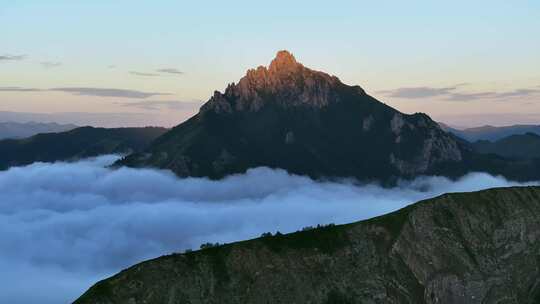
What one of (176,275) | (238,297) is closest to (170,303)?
(176,275)

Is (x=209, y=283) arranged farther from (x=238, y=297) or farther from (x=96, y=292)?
(x=96, y=292)

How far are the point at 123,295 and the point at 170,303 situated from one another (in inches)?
640

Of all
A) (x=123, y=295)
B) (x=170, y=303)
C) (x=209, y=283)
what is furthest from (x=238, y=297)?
(x=123, y=295)

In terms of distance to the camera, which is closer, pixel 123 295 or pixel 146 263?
pixel 123 295

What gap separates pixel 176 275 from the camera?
197m

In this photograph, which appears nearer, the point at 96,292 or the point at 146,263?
the point at 96,292

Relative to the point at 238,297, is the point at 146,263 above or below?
above

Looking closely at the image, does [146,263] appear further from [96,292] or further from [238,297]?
[238,297]

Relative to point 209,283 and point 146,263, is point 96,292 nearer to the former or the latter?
point 146,263

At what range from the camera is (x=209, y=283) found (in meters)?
199

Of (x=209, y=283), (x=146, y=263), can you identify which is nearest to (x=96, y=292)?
(x=146, y=263)

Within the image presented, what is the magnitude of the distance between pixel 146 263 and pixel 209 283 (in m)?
22.7

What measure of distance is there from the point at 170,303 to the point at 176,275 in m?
10.1

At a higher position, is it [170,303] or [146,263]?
[146,263]
